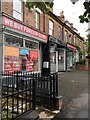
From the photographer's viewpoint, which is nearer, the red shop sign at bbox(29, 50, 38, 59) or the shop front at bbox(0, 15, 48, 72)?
the shop front at bbox(0, 15, 48, 72)

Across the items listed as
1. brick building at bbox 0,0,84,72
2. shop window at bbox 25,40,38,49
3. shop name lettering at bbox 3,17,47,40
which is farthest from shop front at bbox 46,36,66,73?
shop name lettering at bbox 3,17,47,40

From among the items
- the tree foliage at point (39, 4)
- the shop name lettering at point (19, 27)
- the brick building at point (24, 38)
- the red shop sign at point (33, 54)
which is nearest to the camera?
the tree foliage at point (39, 4)

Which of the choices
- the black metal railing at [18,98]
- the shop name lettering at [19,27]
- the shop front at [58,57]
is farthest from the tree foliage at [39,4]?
the shop front at [58,57]

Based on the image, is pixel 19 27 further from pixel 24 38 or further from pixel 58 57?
pixel 58 57

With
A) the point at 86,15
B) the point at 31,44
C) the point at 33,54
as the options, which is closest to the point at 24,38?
the point at 31,44

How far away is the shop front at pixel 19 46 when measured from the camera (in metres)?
11.4

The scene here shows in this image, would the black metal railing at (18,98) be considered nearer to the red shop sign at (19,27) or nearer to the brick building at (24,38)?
the brick building at (24,38)

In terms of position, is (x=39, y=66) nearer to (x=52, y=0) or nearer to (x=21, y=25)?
(x=21, y=25)

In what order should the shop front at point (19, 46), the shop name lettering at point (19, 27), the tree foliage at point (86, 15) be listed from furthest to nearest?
the shop front at point (19, 46), the shop name lettering at point (19, 27), the tree foliage at point (86, 15)

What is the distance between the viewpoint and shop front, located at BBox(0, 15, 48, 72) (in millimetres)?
11391

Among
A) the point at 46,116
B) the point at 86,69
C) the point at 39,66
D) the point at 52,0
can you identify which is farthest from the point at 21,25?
the point at 86,69

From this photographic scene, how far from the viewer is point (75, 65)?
32406 mm

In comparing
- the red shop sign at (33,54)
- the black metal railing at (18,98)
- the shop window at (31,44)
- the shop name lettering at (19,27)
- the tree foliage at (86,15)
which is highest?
the shop name lettering at (19,27)

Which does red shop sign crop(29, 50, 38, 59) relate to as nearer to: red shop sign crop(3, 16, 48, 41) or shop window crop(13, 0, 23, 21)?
red shop sign crop(3, 16, 48, 41)
